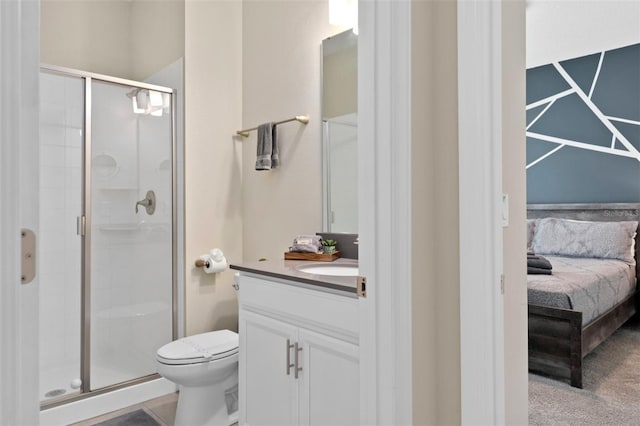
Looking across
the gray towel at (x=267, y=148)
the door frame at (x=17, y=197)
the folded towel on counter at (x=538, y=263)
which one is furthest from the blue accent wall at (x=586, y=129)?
the door frame at (x=17, y=197)

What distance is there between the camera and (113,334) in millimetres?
2703

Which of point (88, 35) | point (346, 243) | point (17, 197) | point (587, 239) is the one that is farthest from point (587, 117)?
point (17, 197)

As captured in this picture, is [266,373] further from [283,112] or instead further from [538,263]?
[538,263]

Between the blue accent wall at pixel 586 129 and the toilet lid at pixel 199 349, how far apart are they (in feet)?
12.9

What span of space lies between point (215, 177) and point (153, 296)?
0.87 meters

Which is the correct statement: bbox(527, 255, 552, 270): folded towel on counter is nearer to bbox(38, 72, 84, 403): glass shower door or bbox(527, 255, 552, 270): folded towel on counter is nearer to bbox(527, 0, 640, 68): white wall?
bbox(527, 0, 640, 68): white wall

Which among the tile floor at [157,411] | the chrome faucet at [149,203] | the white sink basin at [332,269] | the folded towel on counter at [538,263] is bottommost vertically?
the tile floor at [157,411]

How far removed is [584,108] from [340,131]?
3461 mm

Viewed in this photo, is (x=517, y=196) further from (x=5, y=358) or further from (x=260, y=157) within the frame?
(x=260, y=157)

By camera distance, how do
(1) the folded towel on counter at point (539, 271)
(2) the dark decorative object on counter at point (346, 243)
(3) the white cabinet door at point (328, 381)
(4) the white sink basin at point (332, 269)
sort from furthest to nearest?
(1) the folded towel on counter at point (539, 271), (2) the dark decorative object on counter at point (346, 243), (4) the white sink basin at point (332, 269), (3) the white cabinet door at point (328, 381)

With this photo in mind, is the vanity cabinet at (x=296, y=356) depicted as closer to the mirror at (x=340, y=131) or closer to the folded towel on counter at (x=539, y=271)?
the mirror at (x=340, y=131)

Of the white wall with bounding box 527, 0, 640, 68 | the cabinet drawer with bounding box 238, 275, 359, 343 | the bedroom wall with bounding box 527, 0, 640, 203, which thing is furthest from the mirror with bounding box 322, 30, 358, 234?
the bedroom wall with bounding box 527, 0, 640, 203

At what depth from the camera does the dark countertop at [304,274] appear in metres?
1.54

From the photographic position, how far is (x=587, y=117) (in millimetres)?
4484
